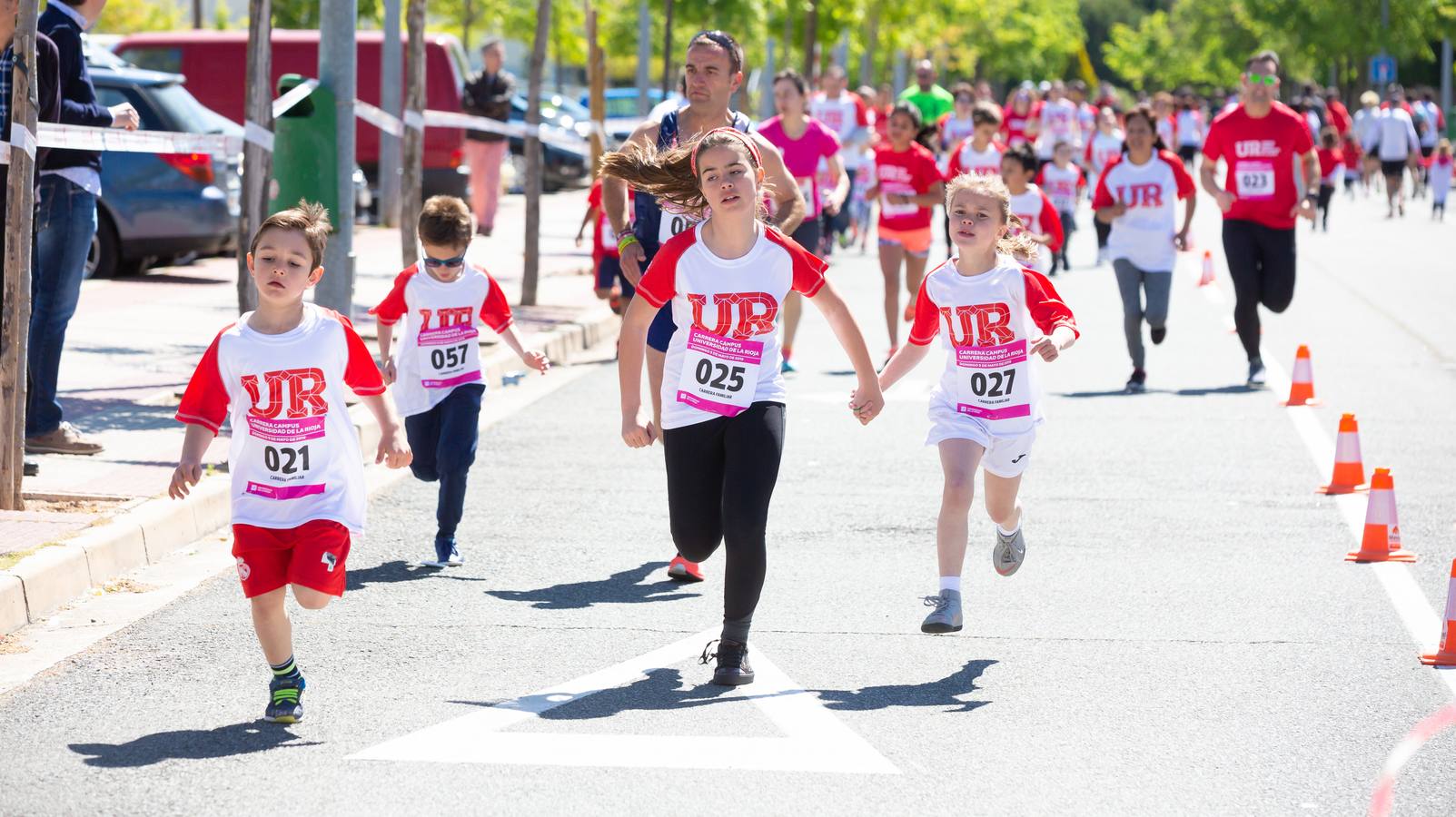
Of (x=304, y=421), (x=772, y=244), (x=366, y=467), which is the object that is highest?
(x=772, y=244)

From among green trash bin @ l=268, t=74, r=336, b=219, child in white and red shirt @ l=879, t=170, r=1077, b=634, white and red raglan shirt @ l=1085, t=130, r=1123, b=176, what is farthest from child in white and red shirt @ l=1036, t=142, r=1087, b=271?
child in white and red shirt @ l=879, t=170, r=1077, b=634

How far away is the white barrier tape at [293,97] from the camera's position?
37.2 feet

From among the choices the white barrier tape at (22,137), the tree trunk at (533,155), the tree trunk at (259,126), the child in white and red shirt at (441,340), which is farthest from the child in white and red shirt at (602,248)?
the white barrier tape at (22,137)

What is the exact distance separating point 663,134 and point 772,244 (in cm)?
235

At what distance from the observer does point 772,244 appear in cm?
597

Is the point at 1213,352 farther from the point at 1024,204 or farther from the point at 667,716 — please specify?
the point at 667,716

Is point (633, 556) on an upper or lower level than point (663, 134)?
lower

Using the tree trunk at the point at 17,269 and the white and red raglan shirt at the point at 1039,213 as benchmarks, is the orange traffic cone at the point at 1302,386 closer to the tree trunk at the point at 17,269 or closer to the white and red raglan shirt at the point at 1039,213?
the white and red raglan shirt at the point at 1039,213

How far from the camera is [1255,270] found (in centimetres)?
1307

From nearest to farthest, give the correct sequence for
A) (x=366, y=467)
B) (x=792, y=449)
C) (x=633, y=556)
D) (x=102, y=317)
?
(x=633, y=556), (x=366, y=467), (x=792, y=449), (x=102, y=317)

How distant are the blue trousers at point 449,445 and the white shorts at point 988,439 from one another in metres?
1.94

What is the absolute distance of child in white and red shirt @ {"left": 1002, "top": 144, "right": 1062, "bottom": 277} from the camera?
13195 millimetres

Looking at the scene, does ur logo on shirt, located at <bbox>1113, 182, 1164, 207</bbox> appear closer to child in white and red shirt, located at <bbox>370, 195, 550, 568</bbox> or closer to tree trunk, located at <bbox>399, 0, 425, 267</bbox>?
tree trunk, located at <bbox>399, 0, 425, 267</bbox>

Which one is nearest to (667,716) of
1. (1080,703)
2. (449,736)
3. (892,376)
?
(449,736)
